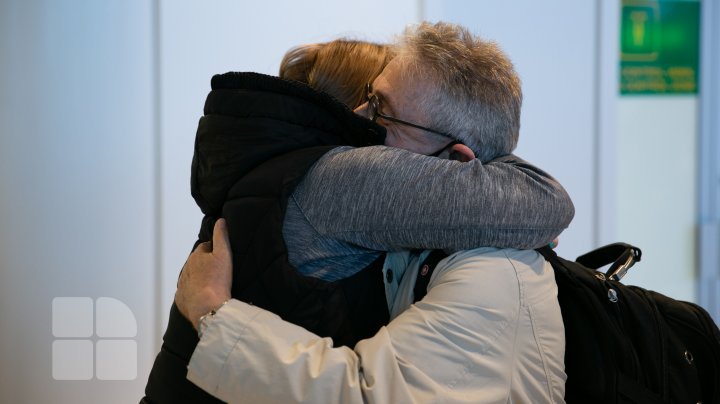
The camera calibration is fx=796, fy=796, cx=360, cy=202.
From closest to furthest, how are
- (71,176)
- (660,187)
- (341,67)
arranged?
1. (341,67)
2. (71,176)
3. (660,187)

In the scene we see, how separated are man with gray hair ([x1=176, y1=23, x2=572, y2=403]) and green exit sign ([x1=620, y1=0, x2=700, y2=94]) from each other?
123 inches

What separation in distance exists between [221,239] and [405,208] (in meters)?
0.34

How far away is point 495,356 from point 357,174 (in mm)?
369

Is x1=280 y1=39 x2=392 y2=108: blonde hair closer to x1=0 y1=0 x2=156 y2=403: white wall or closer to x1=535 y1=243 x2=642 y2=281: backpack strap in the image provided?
x1=535 y1=243 x2=642 y2=281: backpack strap

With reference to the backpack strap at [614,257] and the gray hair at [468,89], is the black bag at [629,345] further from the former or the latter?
the gray hair at [468,89]

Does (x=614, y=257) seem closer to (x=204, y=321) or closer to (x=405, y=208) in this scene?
(x=405, y=208)

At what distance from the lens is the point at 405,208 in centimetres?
129

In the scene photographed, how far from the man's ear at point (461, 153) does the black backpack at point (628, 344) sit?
0.67 feet

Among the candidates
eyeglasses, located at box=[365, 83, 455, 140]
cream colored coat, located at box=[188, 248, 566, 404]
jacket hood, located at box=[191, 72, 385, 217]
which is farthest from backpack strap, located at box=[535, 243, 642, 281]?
jacket hood, located at box=[191, 72, 385, 217]

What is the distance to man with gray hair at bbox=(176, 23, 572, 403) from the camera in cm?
120

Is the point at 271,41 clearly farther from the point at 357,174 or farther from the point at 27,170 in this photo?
the point at 357,174

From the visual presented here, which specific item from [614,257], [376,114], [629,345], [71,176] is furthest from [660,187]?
[376,114]

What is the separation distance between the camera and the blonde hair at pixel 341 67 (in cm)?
166

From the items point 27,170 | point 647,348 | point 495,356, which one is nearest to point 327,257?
point 495,356
